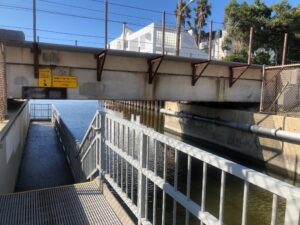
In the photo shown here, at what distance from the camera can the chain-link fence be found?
1215 cm

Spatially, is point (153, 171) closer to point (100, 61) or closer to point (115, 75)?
point (100, 61)

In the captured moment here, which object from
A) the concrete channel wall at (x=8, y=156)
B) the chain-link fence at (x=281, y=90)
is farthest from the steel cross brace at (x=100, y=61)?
the chain-link fence at (x=281, y=90)

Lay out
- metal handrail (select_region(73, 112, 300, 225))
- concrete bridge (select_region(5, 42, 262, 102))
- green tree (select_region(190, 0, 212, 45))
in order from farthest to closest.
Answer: green tree (select_region(190, 0, 212, 45)) → concrete bridge (select_region(5, 42, 262, 102)) → metal handrail (select_region(73, 112, 300, 225))

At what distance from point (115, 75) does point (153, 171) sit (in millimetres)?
6562

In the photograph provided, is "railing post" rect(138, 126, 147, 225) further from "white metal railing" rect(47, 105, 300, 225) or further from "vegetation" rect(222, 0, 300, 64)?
"vegetation" rect(222, 0, 300, 64)

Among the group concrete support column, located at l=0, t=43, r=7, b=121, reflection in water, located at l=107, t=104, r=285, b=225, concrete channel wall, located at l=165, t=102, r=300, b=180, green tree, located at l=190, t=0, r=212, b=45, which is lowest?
reflection in water, located at l=107, t=104, r=285, b=225

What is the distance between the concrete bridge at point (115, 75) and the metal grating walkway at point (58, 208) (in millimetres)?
4515

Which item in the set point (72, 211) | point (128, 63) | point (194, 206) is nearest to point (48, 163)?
point (128, 63)

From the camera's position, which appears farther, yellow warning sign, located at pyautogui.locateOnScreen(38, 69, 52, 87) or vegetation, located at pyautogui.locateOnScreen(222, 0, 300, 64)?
vegetation, located at pyautogui.locateOnScreen(222, 0, 300, 64)

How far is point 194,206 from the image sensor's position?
2.25 m

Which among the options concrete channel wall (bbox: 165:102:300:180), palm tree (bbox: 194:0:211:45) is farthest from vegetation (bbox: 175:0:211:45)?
concrete channel wall (bbox: 165:102:300:180)

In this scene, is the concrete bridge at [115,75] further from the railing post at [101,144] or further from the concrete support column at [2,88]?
the railing post at [101,144]

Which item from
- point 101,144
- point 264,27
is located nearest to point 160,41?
point 264,27

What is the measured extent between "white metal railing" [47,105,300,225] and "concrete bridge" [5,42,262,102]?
2831 millimetres
